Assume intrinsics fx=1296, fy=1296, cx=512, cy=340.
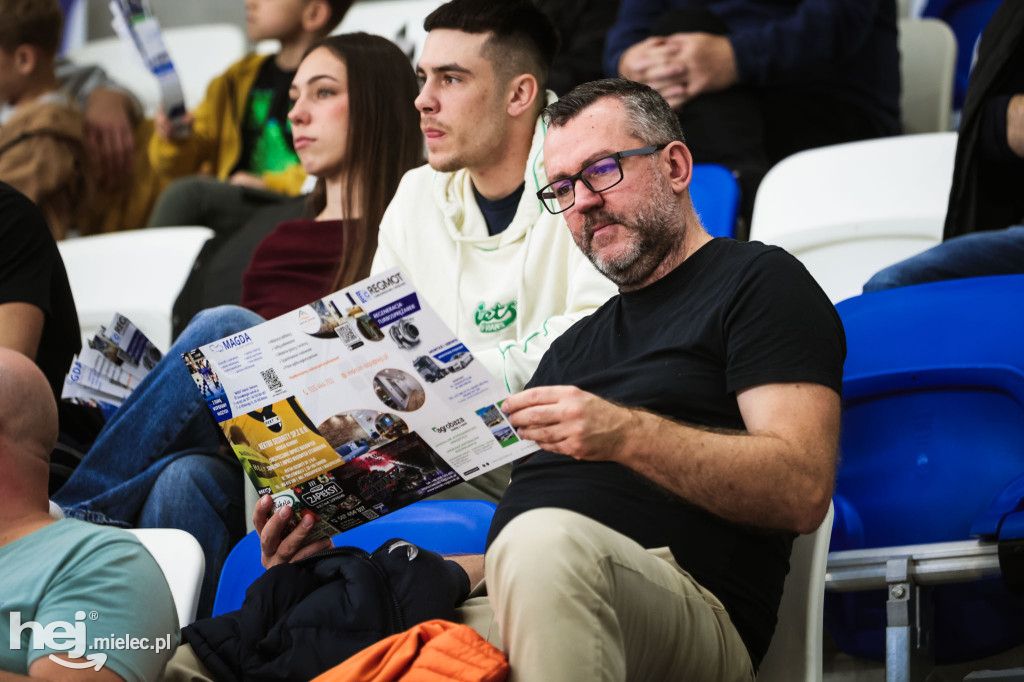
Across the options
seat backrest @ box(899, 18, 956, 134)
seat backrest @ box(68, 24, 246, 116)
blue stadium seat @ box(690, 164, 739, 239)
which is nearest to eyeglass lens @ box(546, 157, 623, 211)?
blue stadium seat @ box(690, 164, 739, 239)

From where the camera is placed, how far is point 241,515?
2.46 metres

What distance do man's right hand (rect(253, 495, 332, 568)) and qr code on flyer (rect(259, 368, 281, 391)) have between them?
21 cm

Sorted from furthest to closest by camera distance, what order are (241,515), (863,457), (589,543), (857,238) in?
(857,238) < (241,515) < (863,457) < (589,543)

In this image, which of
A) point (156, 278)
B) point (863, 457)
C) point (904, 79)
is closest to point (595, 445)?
point (863, 457)

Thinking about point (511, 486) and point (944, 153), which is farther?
point (944, 153)

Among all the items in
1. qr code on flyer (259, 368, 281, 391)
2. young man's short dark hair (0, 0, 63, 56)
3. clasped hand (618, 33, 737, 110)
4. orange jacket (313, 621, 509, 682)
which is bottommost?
orange jacket (313, 621, 509, 682)

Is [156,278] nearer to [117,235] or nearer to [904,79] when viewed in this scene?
[117,235]

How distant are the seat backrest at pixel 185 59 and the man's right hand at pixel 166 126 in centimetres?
58

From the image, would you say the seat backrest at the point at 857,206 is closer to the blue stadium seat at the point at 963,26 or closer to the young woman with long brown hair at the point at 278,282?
the young woman with long brown hair at the point at 278,282

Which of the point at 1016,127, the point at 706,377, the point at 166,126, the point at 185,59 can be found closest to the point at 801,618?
the point at 706,377

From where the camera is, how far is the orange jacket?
140 centimetres

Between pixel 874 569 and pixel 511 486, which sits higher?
pixel 511 486

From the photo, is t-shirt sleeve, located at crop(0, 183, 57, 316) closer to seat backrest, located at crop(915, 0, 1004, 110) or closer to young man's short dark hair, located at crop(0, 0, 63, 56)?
young man's short dark hair, located at crop(0, 0, 63, 56)

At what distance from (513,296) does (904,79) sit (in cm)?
195
